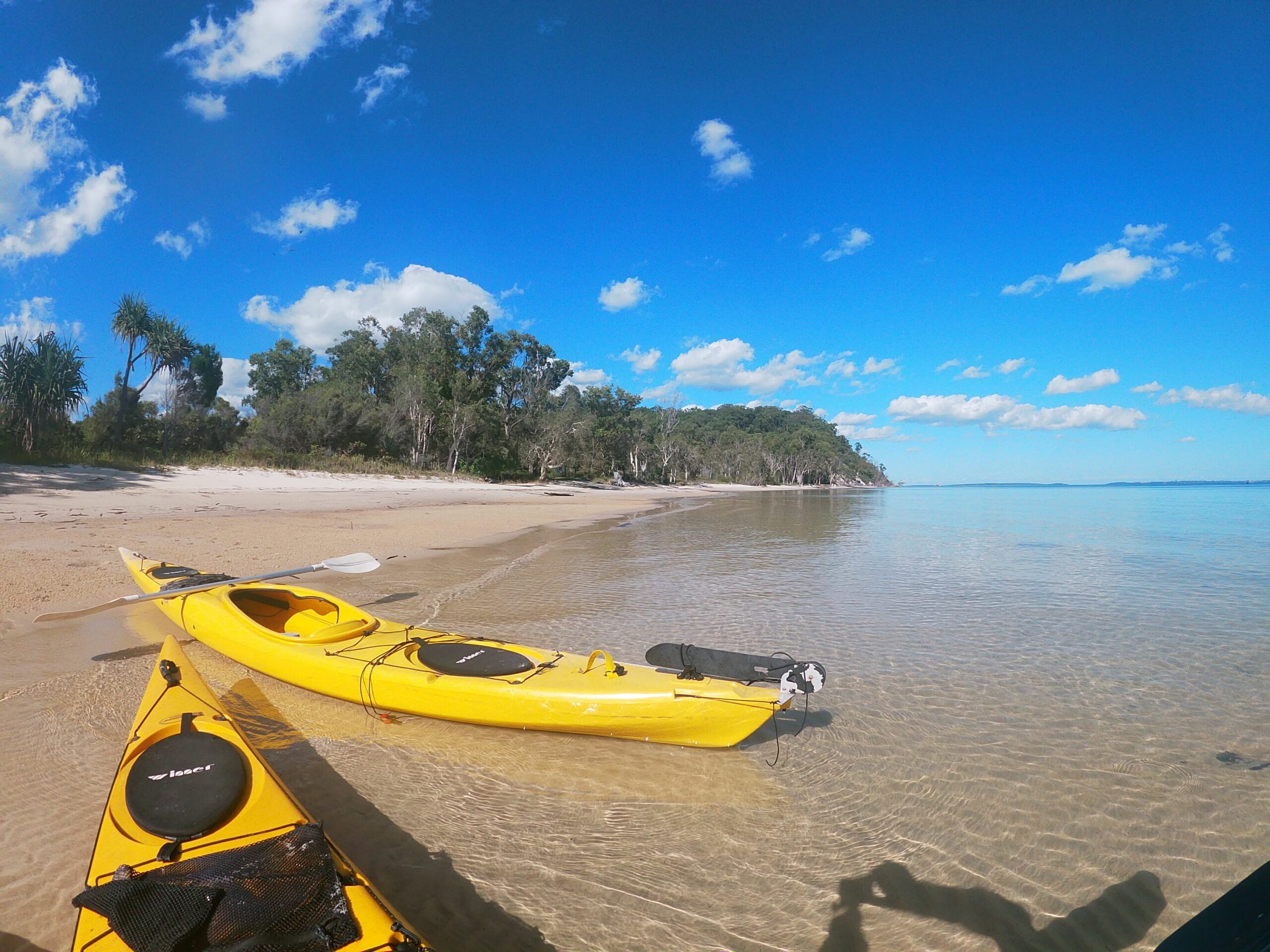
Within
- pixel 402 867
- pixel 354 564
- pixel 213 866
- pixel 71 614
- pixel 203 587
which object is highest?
pixel 354 564

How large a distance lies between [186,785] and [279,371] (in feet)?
175

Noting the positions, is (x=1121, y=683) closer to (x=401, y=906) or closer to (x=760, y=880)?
(x=760, y=880)

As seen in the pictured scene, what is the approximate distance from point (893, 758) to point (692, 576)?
644cm

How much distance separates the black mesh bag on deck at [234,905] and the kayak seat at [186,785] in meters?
0.23

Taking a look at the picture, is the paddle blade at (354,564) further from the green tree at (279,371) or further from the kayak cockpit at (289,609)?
the green tree at (279,371)

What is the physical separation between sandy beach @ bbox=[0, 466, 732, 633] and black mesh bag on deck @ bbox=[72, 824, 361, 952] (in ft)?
19.5

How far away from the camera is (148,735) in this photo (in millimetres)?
3053

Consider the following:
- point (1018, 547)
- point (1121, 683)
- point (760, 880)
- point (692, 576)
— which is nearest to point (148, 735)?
point (760, 880)

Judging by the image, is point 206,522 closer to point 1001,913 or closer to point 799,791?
point 799,791

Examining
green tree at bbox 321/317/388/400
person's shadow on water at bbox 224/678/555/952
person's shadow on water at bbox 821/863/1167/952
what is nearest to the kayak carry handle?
person's shadow on water at bbox 224/678/555/952

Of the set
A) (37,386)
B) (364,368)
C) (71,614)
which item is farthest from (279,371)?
(71,614)

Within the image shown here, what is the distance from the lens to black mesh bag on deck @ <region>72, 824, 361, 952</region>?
1.93 meters

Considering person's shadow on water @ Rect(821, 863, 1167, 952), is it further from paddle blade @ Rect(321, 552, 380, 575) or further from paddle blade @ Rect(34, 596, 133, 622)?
paddle blade @ Rect(34, 596, 133, 622)

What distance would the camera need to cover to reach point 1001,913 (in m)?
2.89
